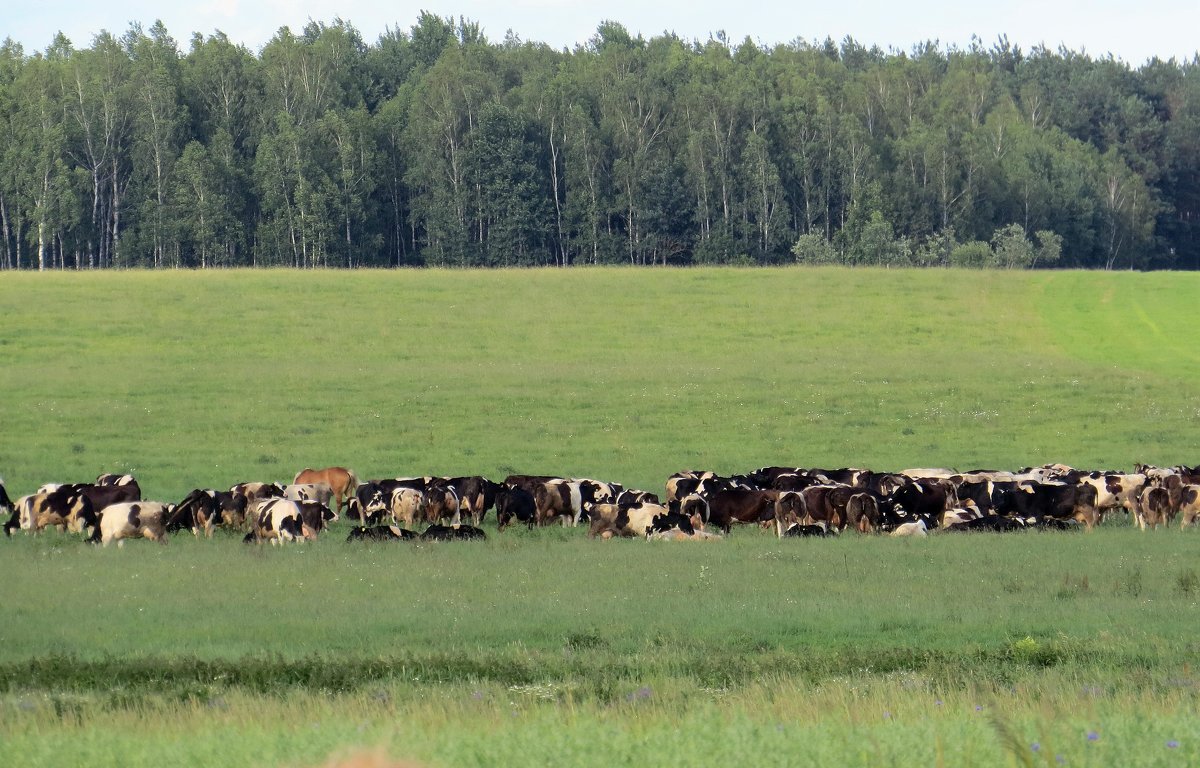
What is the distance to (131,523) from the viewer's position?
816 inches

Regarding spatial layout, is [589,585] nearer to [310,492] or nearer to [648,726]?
[648,726]

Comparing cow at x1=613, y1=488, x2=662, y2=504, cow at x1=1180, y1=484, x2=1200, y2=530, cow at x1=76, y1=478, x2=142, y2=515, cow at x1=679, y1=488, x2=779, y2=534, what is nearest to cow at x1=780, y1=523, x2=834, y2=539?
cow at x1=679, y1=488, x2=779, y2=534

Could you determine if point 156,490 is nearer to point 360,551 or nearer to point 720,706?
point 360,551

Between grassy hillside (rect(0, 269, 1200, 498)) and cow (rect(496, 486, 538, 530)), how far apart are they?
5.25 m

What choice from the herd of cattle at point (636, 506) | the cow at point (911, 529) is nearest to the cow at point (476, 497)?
the herd of cattle at point (636, 506)

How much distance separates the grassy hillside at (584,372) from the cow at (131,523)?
5.86 m

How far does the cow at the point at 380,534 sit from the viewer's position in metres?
20.3

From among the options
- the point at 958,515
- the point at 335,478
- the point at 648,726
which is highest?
the point at 335,478

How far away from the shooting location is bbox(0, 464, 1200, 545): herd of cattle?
2109 centimetres

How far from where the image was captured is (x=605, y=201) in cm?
10731

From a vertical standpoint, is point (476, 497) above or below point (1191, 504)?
above

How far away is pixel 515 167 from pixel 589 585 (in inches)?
3581

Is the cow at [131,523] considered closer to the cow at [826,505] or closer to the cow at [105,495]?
the cow at [105,495]

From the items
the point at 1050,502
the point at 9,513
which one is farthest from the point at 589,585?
the point at 9,513
